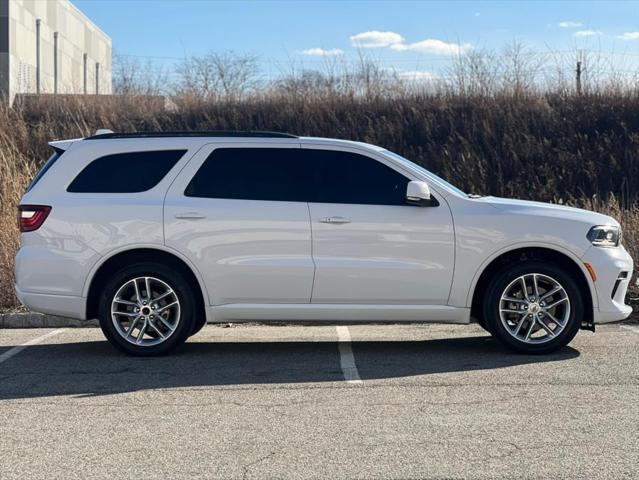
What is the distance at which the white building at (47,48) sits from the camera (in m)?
44.3

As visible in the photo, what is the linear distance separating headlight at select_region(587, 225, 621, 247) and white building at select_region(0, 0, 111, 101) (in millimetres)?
29754

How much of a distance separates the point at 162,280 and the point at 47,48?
46.9m

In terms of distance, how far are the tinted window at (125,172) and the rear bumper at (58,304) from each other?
997mm

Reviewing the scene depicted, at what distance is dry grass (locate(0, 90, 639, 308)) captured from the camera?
19938mm

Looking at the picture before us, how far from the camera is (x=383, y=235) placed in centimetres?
807

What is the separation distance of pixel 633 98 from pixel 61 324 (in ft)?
54.6

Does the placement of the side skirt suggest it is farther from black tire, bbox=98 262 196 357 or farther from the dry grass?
the dry grass

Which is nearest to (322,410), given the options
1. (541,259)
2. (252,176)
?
(252,176)

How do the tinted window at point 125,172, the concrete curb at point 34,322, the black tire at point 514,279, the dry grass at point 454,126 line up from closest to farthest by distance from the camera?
1. the black tire at point 514,279
2. the tinted window at point 125,172
3. the concrete curb at point 34,322
4. the dry grass at point 454,126

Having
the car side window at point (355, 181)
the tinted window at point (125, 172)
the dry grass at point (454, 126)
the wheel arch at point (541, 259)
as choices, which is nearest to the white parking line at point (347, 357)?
the wheel arch at point (541, 259)

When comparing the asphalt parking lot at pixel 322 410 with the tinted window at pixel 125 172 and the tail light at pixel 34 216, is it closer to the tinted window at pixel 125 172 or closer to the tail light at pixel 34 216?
the tail light at pixel 34 216

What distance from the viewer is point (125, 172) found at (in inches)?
331

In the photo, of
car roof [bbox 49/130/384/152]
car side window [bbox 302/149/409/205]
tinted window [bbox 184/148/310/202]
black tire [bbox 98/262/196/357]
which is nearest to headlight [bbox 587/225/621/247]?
car side window [bbox 302/149/409/205]

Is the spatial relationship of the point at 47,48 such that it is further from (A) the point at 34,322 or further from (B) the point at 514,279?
(B) the point at 514,279
